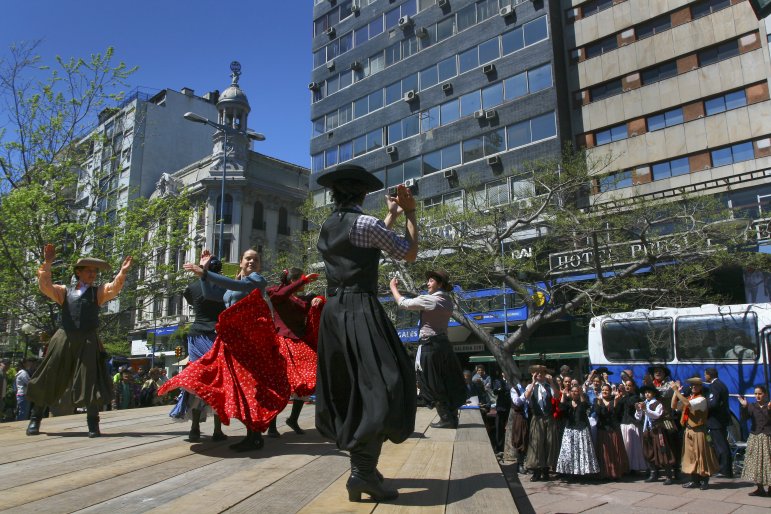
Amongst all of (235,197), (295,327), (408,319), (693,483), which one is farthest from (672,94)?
(235,197)

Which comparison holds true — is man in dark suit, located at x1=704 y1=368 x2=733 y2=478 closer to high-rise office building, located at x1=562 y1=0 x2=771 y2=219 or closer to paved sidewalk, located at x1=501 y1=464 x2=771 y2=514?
paved sidewalk, located at x1=501 y1=464 x2=771 y2=514

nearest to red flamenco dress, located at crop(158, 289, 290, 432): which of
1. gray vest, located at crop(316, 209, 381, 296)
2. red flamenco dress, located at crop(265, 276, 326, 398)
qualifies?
red flamenco dress, located at crop(265, 276, 326, 398)

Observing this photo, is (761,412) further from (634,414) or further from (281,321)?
(281,321)

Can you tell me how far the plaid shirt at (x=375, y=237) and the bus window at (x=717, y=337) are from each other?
13.4 m

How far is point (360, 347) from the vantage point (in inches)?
127

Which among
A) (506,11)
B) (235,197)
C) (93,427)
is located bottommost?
(93,427)

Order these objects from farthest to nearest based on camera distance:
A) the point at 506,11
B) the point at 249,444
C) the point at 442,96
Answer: the point at 442,96 < the point at 506,11 < the point at 249,444

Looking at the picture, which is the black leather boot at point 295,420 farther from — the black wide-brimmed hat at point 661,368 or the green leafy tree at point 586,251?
the green leafy tree at point 586,251

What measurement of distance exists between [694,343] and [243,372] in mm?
13557

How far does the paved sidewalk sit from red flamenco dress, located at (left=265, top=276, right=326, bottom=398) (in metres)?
4.46

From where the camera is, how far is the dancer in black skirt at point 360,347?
10.1 feet

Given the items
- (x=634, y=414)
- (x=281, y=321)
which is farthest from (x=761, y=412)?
(x=281, y=321)

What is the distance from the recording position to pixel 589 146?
26.9 m

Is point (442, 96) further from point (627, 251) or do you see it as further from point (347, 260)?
point (347, 260)
